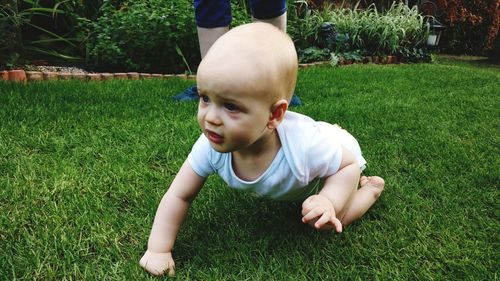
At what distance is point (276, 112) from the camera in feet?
4.51

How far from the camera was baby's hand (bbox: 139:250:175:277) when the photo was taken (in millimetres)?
1420

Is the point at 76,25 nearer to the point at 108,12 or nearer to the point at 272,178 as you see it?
the point at 108,12

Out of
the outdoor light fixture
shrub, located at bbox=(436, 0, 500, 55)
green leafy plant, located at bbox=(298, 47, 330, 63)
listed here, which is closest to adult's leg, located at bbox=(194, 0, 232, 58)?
green leafy plant, located at bbox=(298, 47, 330, 63)

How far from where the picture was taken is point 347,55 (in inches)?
254

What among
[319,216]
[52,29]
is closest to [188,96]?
[319,216]

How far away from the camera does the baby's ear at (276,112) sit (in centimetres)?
136

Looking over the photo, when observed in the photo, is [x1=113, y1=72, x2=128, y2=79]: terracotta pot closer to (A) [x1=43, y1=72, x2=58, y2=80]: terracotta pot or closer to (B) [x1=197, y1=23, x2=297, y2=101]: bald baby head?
(A) [x1=43, y1=72, x2=58, y2=80]: terracotta pot

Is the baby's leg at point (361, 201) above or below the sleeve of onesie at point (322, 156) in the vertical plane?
below

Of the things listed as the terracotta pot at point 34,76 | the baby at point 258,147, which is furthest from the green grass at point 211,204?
the terracotta pot at point 34,76

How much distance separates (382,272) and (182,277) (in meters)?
0.64

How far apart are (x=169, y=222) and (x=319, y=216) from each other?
54 centimetres

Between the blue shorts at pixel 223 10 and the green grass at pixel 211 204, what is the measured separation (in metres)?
0.65

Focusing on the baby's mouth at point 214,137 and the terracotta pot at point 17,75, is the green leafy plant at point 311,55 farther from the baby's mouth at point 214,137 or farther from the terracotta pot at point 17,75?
the baby's mouth at point 214,137

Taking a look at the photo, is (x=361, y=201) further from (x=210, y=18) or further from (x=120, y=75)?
(x=120, y=75)
